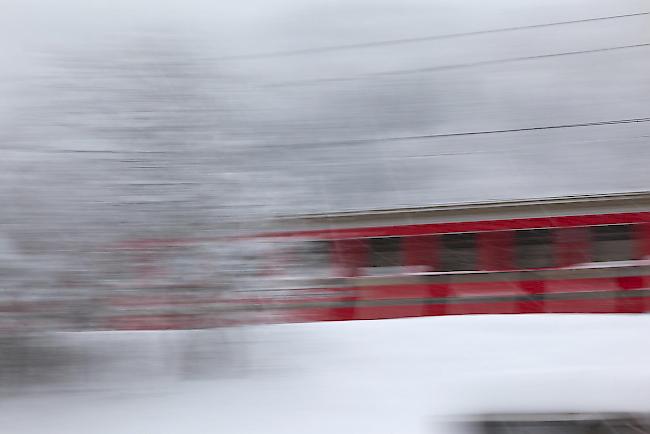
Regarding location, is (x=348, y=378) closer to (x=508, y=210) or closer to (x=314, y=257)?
(x=314, y=257)

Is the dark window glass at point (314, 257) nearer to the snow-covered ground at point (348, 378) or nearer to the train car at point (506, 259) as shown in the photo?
the snow-covered ground at point (348, 378)

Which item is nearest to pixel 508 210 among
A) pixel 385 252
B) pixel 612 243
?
pixel 612 243

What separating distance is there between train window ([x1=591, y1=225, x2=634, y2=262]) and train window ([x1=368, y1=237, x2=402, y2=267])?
1869mm

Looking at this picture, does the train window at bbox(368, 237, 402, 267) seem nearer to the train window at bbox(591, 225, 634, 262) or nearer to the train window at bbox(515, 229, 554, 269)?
the train window at bbox(515, 229, 554, 269)

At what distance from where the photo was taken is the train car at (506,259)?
21.9ft

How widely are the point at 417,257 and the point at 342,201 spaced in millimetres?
951

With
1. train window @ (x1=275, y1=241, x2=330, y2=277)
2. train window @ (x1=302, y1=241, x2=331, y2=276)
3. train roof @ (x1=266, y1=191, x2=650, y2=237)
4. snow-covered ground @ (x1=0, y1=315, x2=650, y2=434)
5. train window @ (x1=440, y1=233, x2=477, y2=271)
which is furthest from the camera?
train roof @ (x1=266, y1=191, x2=650, y2=237)

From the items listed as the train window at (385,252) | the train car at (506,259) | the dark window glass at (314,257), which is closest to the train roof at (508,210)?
the train car at (506,259)

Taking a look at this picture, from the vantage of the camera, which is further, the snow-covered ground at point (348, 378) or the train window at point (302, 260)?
the train window at point (302, 260)

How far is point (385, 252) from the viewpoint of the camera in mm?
6820

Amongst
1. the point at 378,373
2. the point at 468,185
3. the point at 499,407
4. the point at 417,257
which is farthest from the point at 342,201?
the point at 499,407

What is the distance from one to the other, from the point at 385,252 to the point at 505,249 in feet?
3.87

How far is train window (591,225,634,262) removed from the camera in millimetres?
6730

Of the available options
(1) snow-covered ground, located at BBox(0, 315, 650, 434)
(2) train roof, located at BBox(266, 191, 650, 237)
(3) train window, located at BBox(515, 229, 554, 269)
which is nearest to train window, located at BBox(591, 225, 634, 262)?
(2) train roof, located at BBox(266, 191, 650, 237)
